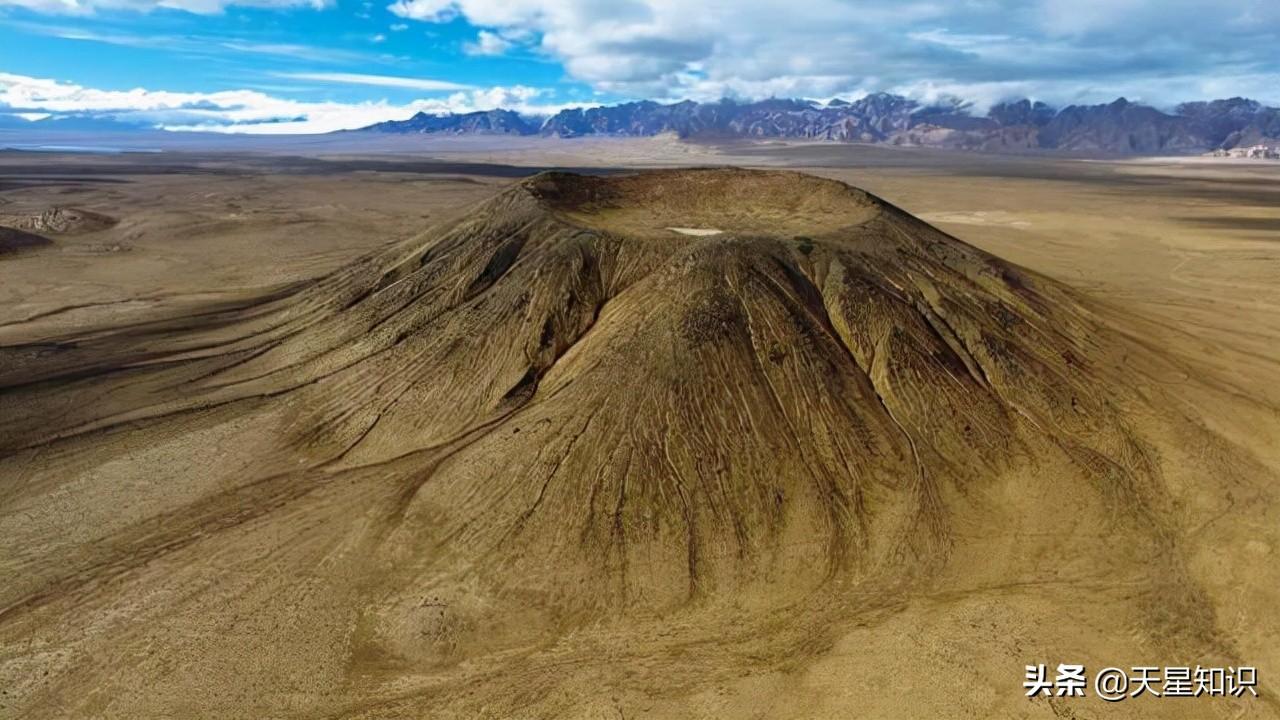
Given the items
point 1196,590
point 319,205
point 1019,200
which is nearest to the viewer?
point 1196,590

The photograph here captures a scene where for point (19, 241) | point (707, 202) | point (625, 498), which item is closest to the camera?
point (625, 498)

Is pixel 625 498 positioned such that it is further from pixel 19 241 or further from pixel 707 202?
pixel 19 241

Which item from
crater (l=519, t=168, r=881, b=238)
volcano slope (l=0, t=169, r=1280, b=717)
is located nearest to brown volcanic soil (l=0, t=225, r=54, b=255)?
volcano slope (l=0, t=169, r=1280, b=717)

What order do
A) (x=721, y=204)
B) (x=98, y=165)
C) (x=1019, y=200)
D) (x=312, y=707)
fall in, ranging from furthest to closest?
(x=98, y=165), (x=1019, y=200), (x=721, y=204), (x=312, y=707)

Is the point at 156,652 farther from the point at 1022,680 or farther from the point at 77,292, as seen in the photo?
the point at 77,292

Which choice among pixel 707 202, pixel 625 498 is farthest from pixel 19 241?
pixel 625 498

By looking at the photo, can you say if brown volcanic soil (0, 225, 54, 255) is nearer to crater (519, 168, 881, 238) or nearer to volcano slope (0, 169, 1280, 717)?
volcano slope (0, 169, 1280, 717)

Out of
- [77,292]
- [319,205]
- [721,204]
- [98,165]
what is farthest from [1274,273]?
[98,165]

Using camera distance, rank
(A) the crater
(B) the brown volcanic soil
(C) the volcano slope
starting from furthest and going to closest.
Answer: (B) the brown volcanic soil
(A) the crater
(C) the volcano slope

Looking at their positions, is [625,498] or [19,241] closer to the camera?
[625,498]
